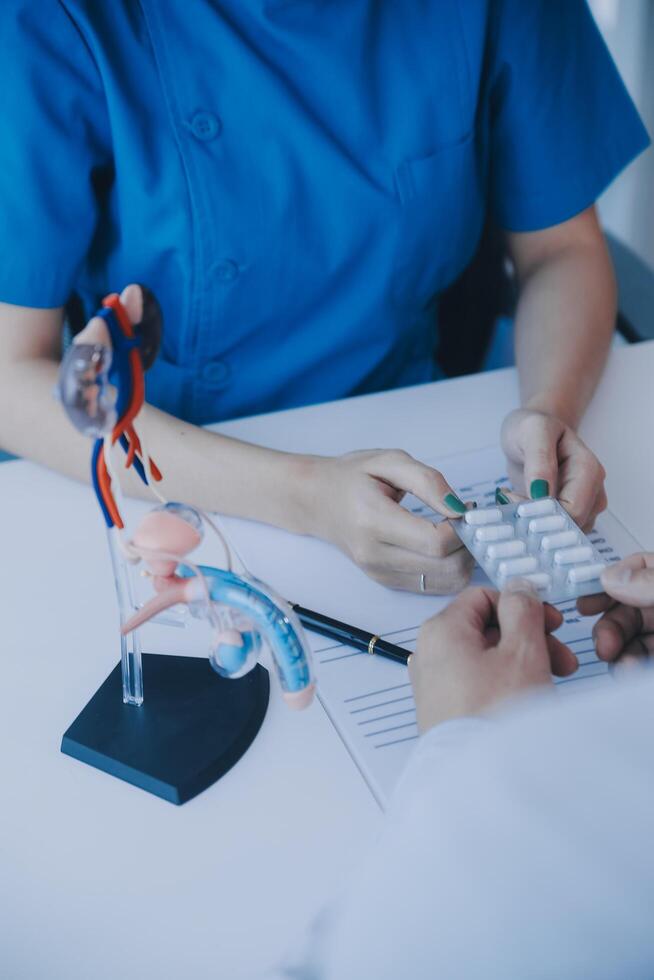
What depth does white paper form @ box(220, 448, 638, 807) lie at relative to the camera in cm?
58

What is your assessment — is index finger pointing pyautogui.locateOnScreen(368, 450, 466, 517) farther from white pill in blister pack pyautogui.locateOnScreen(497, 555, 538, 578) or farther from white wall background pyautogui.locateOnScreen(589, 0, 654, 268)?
white wall background pyautogui.locateOnScreen(589, 0, 654, 268)

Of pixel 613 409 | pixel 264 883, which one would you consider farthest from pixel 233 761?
pixel 613 409

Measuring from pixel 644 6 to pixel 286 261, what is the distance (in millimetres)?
1063

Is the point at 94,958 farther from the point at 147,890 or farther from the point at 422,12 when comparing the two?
the point at 422,12

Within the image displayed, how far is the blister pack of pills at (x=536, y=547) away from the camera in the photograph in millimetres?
587

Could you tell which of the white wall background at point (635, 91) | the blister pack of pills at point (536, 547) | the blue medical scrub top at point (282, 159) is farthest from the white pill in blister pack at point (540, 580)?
the white wall background at point (635, 91)

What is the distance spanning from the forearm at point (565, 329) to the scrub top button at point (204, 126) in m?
0.35

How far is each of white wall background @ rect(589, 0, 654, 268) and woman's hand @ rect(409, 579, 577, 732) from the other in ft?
3.97

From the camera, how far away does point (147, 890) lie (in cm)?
51

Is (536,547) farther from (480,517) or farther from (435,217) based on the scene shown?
(435,217)

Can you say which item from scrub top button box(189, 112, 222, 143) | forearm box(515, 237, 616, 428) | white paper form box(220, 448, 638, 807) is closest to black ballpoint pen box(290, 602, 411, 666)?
→ white paper form box(220, 448, 638, 807)

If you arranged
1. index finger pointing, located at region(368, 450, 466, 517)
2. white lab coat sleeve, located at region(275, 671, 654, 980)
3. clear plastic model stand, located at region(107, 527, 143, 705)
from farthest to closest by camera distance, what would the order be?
index finger pointing, located at region(368, 450, 466, 517) < clear plastic model stand, located at region(107, 527, 143, 705) < white lab coat sleeve, located at region(275, 671, 654, 980)

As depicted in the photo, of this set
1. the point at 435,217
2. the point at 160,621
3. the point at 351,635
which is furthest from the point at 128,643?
the point at 435,217

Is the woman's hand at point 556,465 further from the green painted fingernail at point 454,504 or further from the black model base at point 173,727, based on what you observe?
the black model base at point 173,727
